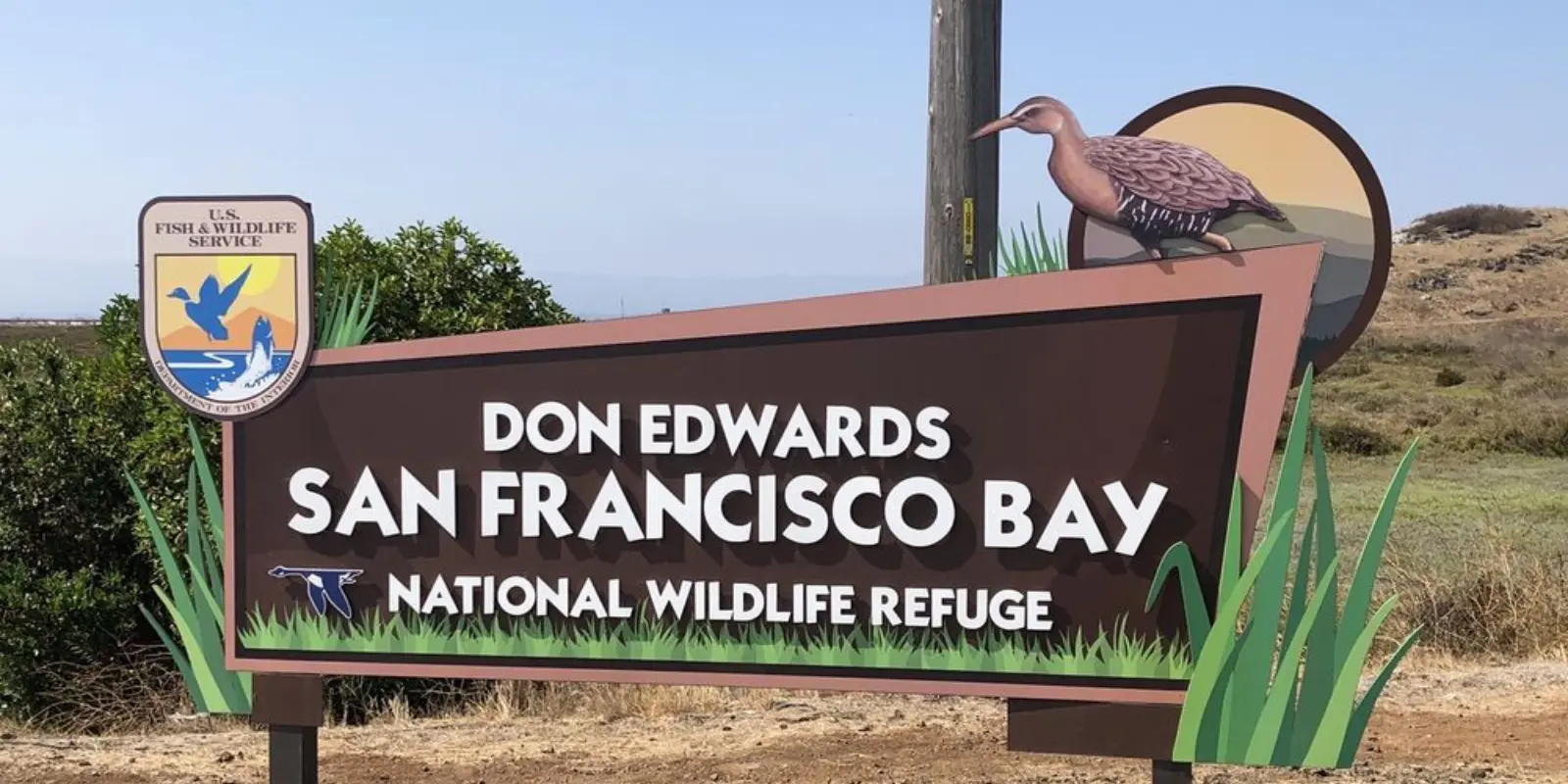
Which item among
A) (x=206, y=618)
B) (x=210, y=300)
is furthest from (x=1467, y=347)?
(x=210, y=300)

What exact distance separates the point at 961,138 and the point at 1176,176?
5.48 ft

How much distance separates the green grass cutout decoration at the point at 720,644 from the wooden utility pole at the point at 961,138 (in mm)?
2025

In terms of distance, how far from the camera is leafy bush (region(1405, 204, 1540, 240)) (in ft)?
209

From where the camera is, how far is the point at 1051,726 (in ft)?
13.8

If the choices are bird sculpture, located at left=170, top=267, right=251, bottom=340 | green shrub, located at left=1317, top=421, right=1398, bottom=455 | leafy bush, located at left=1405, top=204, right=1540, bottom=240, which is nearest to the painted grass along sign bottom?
bird sculpture, located at left=170, top=267, right=251, bottom=340

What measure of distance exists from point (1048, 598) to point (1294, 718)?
0.80 meters

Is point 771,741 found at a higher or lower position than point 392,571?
lower

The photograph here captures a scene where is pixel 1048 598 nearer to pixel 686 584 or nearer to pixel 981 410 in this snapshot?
pixel 981 410

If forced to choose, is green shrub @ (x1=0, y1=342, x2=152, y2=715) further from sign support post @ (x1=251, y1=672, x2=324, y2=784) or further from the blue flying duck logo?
the blue flying duck logo

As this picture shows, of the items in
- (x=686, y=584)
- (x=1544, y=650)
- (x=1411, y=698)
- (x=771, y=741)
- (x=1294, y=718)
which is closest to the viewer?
(x=1294, y=718)

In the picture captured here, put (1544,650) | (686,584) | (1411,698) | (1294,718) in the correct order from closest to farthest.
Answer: (1294,718)
(686,584)
(1411,698)
(1544,650)

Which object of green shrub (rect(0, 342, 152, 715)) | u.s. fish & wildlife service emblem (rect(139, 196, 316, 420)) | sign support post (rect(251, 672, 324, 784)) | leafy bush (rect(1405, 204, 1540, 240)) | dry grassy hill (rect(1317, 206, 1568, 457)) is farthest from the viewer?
leafy bush (rect(1405, 204, 1540, 240))

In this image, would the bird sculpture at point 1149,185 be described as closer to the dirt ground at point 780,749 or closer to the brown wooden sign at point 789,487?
the brown wooden sign at point 789,487

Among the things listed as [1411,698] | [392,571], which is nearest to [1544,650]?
[1411,698]
